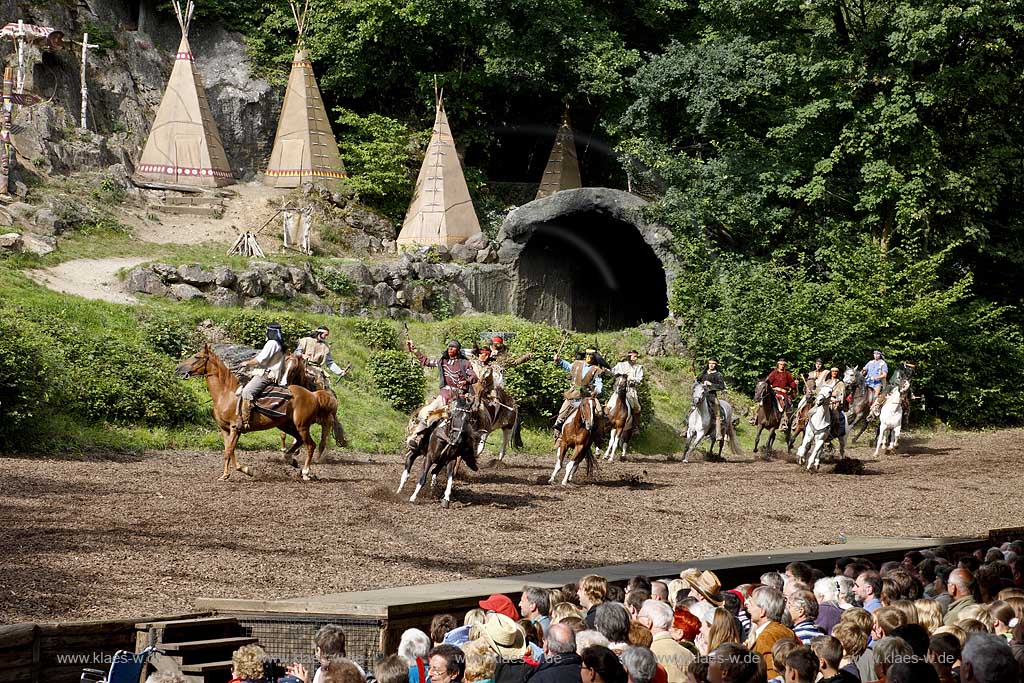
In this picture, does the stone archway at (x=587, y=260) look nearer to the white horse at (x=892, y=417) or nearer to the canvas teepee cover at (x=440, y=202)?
the canvas teepee cover at (x=440, y=202)

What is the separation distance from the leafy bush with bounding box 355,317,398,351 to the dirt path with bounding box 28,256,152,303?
16.6 feet

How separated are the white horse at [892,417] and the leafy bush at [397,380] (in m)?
11.0

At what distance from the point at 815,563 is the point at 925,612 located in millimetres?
3655

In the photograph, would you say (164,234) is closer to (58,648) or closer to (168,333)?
(168,333)

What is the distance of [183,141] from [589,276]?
13553 mm

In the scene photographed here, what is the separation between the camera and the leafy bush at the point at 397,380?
25.3m

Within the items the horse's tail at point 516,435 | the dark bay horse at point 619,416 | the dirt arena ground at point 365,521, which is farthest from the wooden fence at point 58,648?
the dark bay horse at point 619,416

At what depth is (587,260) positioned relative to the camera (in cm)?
3872

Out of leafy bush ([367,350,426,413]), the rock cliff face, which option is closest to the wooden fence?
leafy bush ([367,350,426,413])

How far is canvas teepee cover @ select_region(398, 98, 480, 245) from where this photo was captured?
117 ft

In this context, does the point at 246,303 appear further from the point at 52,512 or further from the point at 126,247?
the point at 52,512

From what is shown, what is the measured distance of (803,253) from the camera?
3616 cm

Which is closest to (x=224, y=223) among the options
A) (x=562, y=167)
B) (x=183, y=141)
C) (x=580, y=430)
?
(x=183, y=141)

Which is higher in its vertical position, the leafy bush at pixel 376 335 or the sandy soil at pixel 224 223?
the sandy soil at pixel 224 223
